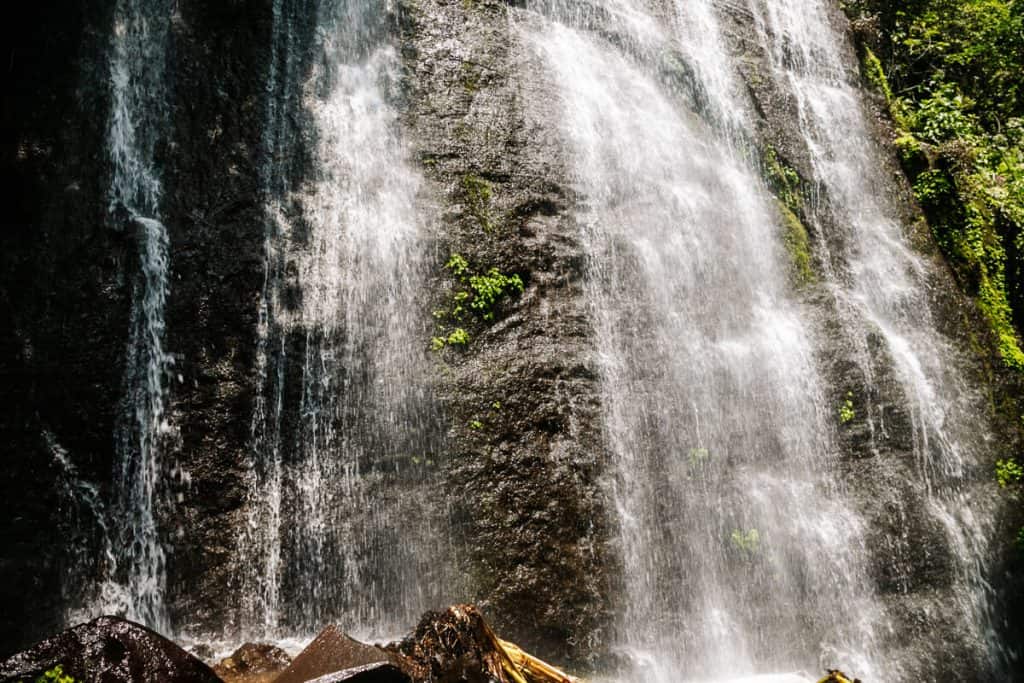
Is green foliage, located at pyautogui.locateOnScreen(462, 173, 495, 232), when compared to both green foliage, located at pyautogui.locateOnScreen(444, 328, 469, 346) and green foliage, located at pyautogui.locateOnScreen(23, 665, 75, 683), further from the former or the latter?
green foliage, located at pyautogui.locateOnScreen(23, 665, 75, 683)

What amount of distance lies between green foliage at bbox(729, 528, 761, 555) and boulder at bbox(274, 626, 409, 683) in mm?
3975

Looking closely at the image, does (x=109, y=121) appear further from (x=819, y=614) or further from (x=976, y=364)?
(x=976, y=364)

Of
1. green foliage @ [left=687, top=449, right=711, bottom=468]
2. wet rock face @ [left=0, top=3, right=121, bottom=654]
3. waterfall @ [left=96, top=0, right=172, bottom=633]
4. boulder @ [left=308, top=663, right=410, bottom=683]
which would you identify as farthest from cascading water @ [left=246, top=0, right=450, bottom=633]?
green foliage @ [left=687, top=449, right=711, bottom=468]

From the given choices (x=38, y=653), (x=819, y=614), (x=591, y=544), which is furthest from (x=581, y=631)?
(x=38, y=653)

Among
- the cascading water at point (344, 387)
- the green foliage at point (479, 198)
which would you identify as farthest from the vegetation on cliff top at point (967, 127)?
the cascading water at point (344, 387)

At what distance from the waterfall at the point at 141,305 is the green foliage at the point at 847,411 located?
6.94 metres

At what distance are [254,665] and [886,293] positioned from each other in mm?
8248

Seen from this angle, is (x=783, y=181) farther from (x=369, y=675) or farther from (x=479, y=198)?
(x=369, y=675)

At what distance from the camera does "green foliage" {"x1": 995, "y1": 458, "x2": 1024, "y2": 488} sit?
7.62m

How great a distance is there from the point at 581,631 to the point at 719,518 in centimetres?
185

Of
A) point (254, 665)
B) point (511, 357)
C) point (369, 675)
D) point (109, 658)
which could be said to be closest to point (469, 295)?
point (511, 357)

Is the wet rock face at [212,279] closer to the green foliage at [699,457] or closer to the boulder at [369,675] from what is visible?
the boulder at [369,675]

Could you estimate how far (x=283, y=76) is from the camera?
7.51m

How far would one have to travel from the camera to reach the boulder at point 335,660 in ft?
11.2
